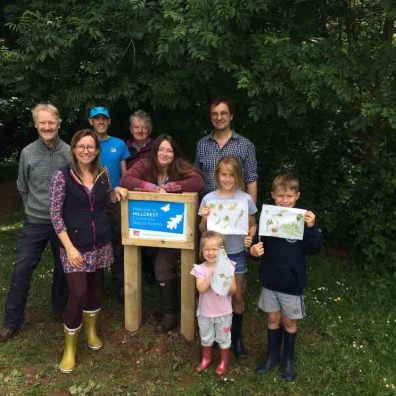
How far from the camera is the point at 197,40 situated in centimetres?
369

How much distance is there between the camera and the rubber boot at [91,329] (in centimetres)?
390

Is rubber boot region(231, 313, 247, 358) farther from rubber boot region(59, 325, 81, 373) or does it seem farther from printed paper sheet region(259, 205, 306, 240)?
rubber boot region(59, 325, 81, 373)

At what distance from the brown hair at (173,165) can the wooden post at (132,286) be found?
0.67 metres

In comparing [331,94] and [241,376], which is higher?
[331,94]

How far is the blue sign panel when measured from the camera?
3.72 metres

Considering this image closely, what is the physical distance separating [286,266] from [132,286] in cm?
145

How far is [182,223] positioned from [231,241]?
437 millimetres

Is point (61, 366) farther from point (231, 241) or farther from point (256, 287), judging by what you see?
point (256, 287)

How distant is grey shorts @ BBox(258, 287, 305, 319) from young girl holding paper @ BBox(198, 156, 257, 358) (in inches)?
10.0

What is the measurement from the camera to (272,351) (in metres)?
3.63

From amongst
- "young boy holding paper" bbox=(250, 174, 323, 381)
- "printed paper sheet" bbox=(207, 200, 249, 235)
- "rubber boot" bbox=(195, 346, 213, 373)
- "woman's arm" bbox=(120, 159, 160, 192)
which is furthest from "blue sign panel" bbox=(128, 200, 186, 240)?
"rubber boot" bbox=(195, 346, 213, 373)

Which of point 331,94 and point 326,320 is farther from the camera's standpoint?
point 326,320

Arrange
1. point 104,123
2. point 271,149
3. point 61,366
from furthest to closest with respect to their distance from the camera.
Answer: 1. point 271,149
2. point 104,123
3. point 61,366

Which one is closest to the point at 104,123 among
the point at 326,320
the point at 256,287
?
the point at 256,287
